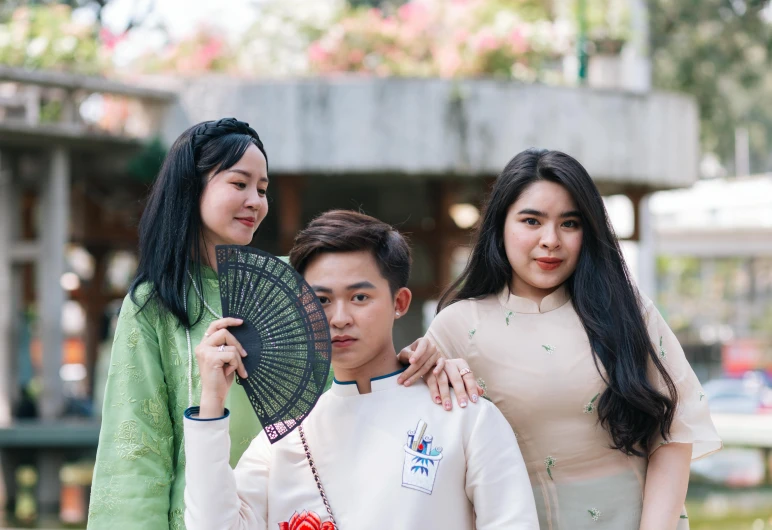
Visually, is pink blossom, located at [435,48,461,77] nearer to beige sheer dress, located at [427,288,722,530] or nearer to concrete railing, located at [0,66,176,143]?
concrete railing, located at [0,66,176,143]

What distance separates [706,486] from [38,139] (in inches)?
307

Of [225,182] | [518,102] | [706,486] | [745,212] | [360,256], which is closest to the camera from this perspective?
[360,256]

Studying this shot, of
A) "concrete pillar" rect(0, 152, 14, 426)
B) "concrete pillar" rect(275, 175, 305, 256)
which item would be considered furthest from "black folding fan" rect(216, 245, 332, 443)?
"concrete pillar" rect(0, 152, 14, 426)

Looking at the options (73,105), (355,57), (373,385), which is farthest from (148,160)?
(373,385)

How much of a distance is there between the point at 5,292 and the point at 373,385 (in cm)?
853

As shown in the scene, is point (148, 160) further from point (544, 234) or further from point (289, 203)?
point (544, 234)

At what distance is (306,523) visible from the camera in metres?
1.94

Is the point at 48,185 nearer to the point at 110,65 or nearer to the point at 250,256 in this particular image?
the point at 110,65

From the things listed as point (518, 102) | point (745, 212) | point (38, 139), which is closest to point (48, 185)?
point (38, 139)

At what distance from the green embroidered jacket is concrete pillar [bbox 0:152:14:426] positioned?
25.1 ft

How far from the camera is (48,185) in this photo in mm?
9102

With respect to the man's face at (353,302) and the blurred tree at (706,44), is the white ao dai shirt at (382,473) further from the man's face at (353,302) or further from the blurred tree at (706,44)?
the blurred tree at (706,44)

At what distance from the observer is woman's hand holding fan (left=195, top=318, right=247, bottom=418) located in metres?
1.80

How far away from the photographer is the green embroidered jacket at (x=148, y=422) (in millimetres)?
2123
